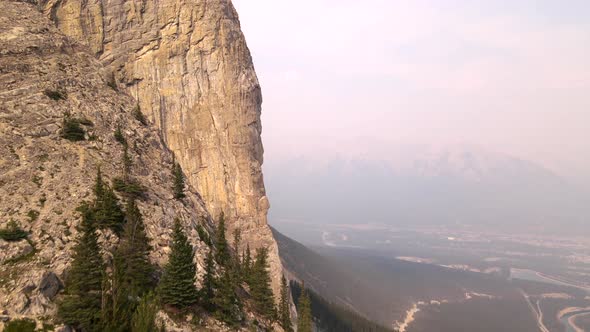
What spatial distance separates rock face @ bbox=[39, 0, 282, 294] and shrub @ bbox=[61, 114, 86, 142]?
35194 mm

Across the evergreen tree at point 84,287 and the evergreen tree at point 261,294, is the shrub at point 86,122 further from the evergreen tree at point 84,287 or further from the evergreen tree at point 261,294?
the evergreen tree at point 261,294

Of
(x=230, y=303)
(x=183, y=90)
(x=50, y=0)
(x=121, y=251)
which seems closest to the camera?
(x=121, y=251)

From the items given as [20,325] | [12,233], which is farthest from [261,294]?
[20,325]

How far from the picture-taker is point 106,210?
1444 inches

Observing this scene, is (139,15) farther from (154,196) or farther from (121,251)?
(121,251)

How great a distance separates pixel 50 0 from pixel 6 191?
53655mm

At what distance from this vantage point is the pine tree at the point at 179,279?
1377 inches

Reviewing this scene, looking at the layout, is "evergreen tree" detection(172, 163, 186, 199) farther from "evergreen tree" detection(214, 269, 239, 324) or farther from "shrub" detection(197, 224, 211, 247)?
"evergreen tree" detection(214, 269, 239, 324)

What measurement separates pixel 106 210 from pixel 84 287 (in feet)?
31.0

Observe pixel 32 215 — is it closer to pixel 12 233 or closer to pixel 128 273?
pixel 12 233

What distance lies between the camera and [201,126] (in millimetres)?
85750

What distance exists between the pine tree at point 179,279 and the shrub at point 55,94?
91.8ft

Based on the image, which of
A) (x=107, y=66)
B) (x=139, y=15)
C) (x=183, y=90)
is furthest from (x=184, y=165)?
(x=139, y=15)

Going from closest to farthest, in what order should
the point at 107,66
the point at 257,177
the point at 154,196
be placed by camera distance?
1. the point at 154,196
2. the point at 107,66
3. the point at 257,177
